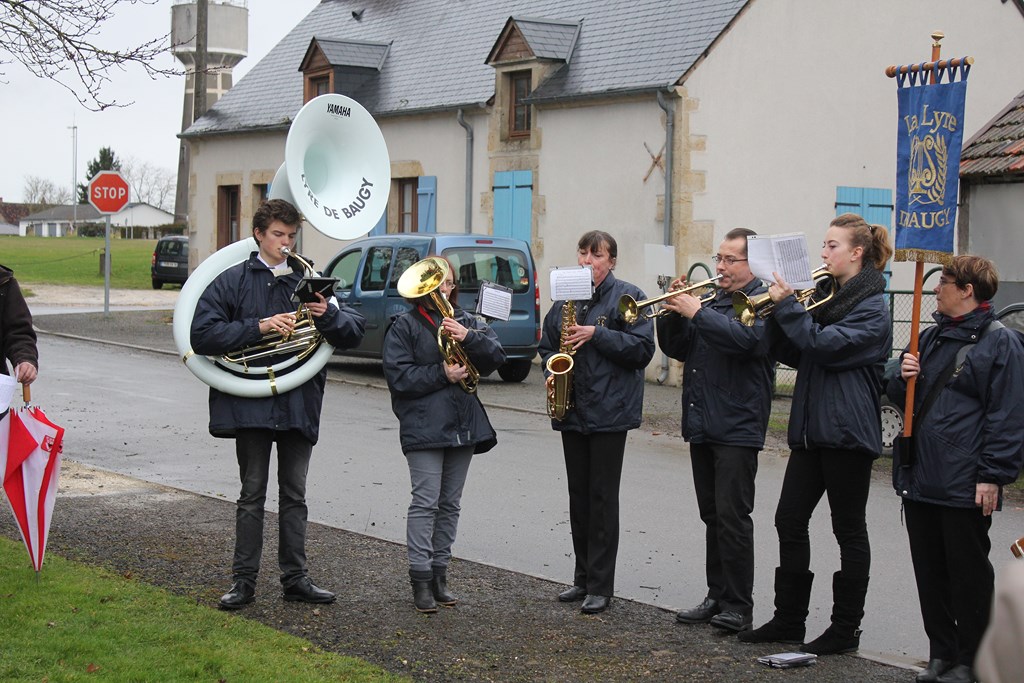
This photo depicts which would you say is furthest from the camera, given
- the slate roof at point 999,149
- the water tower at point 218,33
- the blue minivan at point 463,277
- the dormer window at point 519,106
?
the water tower at point 218,33

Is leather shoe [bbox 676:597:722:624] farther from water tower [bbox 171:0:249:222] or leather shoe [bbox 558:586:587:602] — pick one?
water tower [bbox 171:0:249:222]

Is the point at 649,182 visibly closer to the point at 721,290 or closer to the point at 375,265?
the point at 375,265

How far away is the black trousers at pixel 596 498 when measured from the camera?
6.70 m

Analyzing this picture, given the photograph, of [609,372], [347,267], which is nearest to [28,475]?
[609,372]

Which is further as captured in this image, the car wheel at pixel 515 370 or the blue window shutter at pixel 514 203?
the blue window shutter at pixel 514 203

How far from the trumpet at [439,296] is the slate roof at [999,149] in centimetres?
1042

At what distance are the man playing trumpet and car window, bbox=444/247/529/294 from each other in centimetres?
1004

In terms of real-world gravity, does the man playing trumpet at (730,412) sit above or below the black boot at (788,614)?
above

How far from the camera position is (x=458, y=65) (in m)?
24.2

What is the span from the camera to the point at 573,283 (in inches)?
261

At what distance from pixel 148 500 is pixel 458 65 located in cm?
1643

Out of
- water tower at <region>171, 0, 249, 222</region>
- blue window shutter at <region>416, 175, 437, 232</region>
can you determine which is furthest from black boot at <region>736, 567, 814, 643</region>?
water tower at <region>171, 0, 249, 222</region>

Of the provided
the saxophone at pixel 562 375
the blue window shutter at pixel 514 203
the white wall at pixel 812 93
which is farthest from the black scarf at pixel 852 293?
the blue window shutter at pixel 514 203

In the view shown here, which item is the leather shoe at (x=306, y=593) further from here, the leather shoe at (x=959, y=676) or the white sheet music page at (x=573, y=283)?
the leather shoe at (x=959, y=676)
